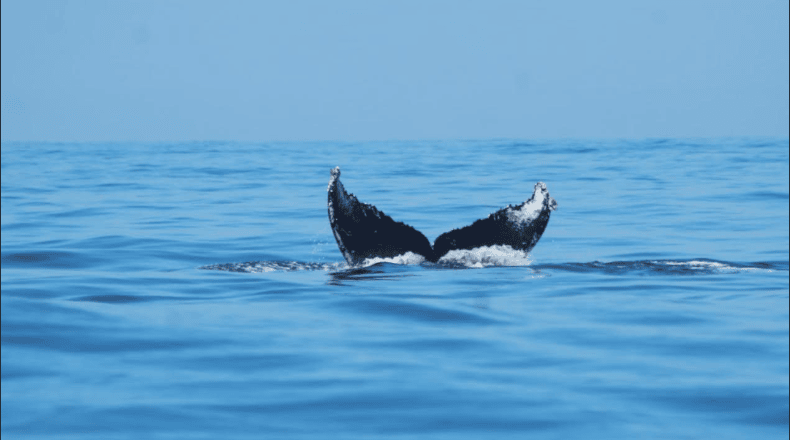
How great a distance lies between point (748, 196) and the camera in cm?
2169

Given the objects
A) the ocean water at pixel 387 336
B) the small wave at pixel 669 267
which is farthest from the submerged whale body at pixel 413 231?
the small wave at pixel 669 267

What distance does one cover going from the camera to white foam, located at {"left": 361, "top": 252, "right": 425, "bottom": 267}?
10570 mm

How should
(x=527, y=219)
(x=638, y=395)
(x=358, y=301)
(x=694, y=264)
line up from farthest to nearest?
(x=694, y=264) < (x=527, y=219) < (x=358, y=301) < (x=638, y=395)

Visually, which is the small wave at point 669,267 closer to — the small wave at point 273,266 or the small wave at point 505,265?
the small wave at point 505,265

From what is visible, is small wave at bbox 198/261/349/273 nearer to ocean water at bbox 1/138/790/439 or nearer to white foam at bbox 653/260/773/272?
ocean water at bbox 1/138/790/439

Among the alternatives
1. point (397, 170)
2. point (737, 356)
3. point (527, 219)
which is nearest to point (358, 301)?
point (527, 219)

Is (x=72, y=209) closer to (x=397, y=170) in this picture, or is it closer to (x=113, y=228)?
(x=113, y=228)

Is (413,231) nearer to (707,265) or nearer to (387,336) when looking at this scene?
(707,265)

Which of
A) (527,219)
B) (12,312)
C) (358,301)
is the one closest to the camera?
Answer: (12,312)

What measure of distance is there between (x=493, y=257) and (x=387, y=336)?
3.75m

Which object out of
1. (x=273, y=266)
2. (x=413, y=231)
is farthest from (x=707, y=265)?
(x=273, y=266)

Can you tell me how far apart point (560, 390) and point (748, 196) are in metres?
17.6

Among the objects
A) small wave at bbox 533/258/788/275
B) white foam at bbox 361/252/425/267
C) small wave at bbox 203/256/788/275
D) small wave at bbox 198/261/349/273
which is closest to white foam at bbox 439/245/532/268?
small wave at bbox 203/256/788/275

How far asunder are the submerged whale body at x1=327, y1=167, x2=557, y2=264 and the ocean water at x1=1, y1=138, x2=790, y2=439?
223mm
